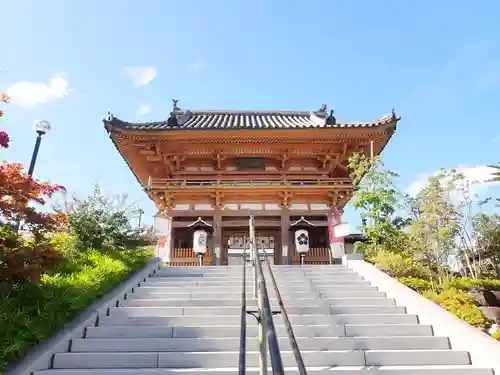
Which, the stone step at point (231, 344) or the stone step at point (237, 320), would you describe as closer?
the stone step at point (231, 344)

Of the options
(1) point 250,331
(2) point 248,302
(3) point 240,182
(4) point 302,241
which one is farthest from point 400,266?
(3) point 240,182

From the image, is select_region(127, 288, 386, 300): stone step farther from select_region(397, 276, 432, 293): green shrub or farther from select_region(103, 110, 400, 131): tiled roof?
select_region(103, 110, 400, 131): tiled roof

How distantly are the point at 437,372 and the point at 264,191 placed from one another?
949cm

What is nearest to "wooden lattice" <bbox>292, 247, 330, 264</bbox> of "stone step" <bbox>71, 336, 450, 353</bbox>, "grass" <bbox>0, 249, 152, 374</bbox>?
"grass" <bbox>0, 249, 152, 374</bbox>

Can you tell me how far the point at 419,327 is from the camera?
5031 millimetres

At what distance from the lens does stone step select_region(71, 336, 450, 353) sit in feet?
14.8

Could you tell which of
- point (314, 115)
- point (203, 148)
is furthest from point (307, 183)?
point (314, 115)

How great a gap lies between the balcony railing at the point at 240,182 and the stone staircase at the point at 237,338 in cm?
632

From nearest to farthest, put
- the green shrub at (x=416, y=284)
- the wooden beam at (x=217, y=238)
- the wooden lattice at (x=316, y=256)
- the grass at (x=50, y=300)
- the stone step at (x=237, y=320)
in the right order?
the grass at (x=50, y=300) < the stone step at (x=237, y=320) < the green shrub at (x=416, y=284) < the wooden beam at (x=217, y=238) < the wooden lattice at (x=316, y=256)

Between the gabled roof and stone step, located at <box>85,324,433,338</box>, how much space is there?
29.2 ft

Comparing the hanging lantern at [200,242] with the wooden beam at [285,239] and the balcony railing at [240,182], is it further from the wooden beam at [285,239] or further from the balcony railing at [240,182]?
the wooden beam at [285,239]

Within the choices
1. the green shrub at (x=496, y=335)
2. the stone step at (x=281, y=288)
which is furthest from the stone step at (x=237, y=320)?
the stone step at (x=281, y=288)

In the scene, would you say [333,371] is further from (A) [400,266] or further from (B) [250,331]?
(A) [400,266]

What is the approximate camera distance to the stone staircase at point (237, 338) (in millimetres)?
4141
